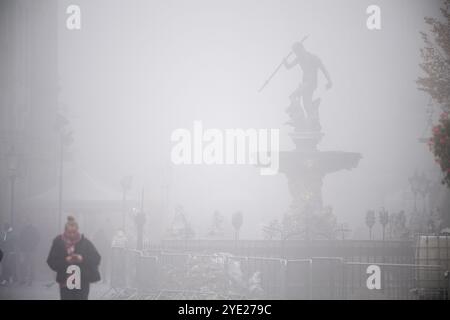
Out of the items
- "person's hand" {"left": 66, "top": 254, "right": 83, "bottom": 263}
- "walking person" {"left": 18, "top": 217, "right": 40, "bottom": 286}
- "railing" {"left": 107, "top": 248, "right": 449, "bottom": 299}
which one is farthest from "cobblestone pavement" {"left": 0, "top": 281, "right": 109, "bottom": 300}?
"person's hand" {"left": 66, "top": 254, "right": 83, "bottom": 263}

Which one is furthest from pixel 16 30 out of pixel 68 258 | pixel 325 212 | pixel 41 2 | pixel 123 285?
pixel 68 258

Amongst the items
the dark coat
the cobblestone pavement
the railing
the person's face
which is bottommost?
the cobblestone pavement

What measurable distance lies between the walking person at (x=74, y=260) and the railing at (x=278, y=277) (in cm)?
681

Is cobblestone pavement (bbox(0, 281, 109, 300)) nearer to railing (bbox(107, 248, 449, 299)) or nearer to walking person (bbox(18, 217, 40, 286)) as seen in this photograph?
walking person (bbox(18, 217, 40, 286))

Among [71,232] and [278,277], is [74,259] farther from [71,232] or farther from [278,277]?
[278,277]

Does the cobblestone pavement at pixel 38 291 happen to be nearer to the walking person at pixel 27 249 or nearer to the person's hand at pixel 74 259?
the walking person at pixel 27 249

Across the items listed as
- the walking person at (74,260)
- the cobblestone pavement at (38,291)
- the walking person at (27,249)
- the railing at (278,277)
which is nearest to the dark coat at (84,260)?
the walking person at (74,260)

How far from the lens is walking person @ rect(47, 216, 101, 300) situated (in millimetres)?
13328

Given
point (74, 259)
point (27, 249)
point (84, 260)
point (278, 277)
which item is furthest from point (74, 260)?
point (27, 249)

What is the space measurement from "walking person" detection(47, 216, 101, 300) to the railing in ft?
22.3

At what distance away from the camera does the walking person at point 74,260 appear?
525 inches

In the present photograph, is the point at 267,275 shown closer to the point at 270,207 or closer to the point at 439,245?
the point at 439,245

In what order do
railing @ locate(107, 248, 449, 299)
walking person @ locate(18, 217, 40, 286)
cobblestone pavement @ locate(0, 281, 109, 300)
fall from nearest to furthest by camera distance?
railing @ locate(107, 248, 449, 299)
cobblestone pavement @ locate(0, 281, 109, 300)
walking person @ locate(18, 217, 40, 286)

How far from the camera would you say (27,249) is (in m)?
24.7
